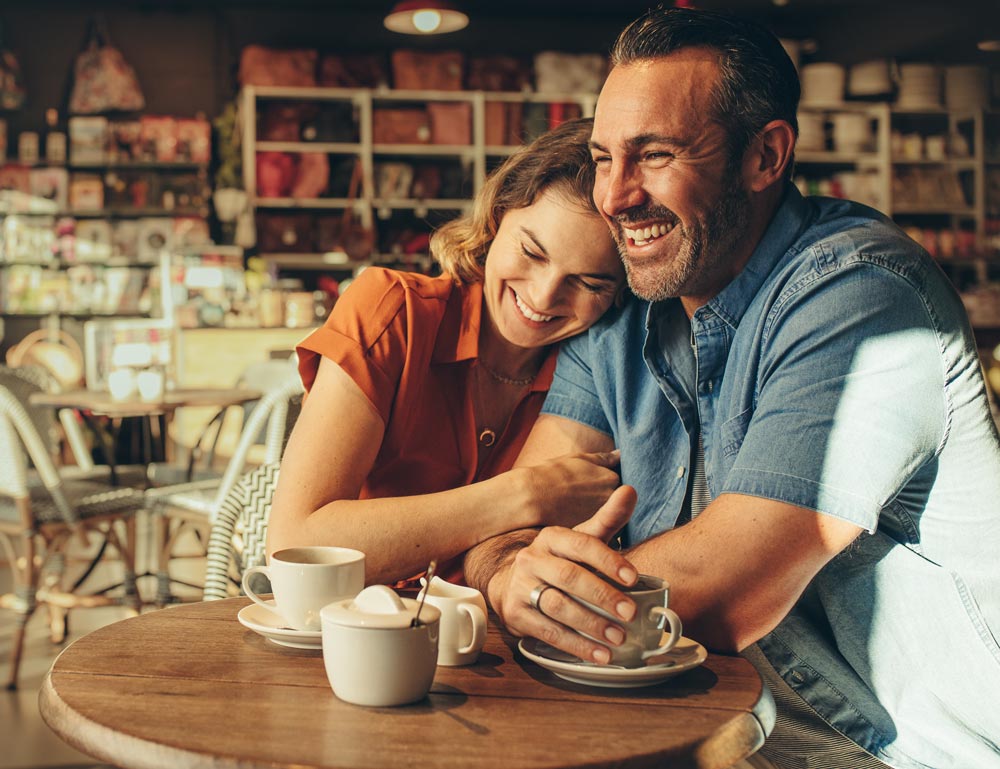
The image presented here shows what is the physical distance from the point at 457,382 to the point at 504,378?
12 cm

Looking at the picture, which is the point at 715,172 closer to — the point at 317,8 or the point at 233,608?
the point at 233,608

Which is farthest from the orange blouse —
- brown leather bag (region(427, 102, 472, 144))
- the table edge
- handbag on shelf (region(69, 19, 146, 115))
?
handbag on shelf (region(69, 19, 146, 115))

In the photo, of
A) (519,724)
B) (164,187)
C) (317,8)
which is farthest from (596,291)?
(317,8)

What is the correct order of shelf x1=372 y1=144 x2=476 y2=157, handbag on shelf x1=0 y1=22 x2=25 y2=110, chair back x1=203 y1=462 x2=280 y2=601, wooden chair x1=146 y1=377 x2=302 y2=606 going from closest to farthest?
chair back x1=203 y1=462 x2=280 y2=601
wooden chair x1=146 y1=377 x2=302 y2=606
shelf x1=372 y1=144 x2=476 y2=157
handbag on shelf x1=0 y1=22 x2=25 y2=110

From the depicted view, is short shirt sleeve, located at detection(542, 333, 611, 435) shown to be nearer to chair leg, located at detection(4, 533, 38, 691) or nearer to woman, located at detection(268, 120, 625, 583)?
woman, located at detection(268, 120, 625, 583)

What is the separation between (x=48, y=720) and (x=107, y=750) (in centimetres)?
14

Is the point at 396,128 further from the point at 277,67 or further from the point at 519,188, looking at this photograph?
the point at 519,188

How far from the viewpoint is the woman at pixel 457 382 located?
5.02ft

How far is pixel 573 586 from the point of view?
1.12 m

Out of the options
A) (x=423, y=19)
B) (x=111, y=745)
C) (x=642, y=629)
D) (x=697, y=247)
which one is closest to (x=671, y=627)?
(x=642, y=629)

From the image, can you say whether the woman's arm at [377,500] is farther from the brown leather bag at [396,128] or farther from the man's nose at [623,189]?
the brown leather bag at [396,128]

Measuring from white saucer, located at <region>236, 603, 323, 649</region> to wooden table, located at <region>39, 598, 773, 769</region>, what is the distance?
1 centimetres

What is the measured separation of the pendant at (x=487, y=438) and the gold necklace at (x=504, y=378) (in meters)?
0.10

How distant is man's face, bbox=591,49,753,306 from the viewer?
153 cm
